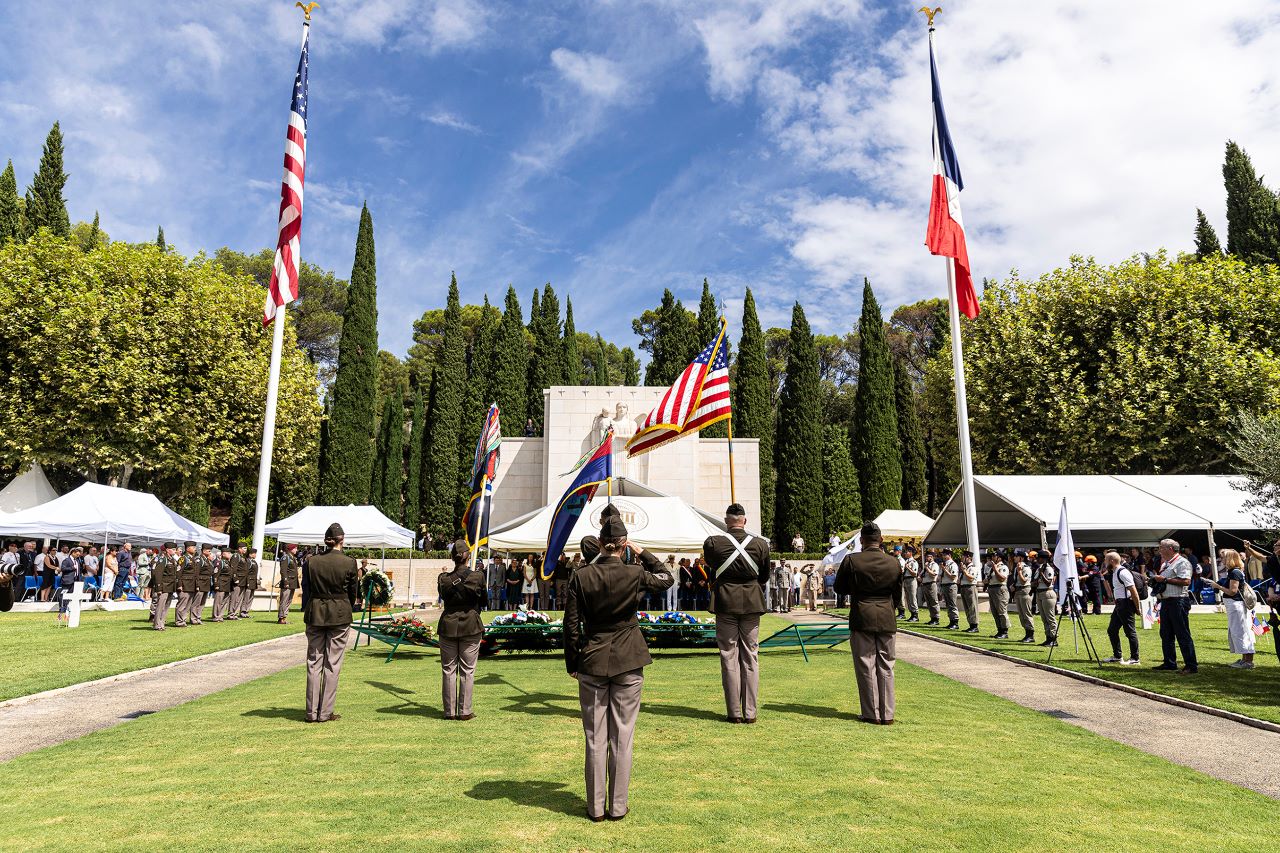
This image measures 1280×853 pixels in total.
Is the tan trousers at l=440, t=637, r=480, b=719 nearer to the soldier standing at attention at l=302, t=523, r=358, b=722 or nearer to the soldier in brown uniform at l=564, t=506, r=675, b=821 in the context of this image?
the soldier standing at attention at l=302, t=523, r=358, b=722

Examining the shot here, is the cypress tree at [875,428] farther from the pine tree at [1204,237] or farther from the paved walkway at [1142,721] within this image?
the paved walkway at [1142,721]

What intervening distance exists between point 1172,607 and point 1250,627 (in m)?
2.34

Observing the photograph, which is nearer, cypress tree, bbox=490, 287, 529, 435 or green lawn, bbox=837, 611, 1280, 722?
green lawn, bbox=837, 611, 1280, 722

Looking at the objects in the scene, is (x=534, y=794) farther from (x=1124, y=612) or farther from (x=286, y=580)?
(x=286, y=580)

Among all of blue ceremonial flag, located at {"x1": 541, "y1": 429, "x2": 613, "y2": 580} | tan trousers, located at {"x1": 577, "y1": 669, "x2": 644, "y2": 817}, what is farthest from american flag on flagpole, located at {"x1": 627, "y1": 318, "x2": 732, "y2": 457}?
tan trousers, located at {"x1": 577, "y1": 669, "x2": 644, "y2": 817}

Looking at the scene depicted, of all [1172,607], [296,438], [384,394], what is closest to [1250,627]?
[1172,607]

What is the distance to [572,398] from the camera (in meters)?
37.7

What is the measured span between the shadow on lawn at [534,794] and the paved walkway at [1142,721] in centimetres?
536

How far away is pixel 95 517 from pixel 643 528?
16.7 metres

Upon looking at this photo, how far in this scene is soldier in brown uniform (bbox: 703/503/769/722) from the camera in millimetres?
8281

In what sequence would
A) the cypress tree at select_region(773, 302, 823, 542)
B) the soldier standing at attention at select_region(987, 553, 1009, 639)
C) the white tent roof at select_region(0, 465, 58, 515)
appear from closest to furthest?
the soldier standing at attention at select_region(987, 553, 1009, 639) → the white tent roof at select_region(0, 465, 58, 515) → the cypress tree at select_region(773, 302, 823, 542)

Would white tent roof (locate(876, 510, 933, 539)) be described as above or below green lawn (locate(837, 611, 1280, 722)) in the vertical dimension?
above

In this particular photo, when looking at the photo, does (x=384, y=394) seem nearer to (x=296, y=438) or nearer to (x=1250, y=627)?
(x=296, y=438)

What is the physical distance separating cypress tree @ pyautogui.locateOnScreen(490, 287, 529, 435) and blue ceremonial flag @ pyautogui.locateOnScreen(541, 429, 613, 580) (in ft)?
127
